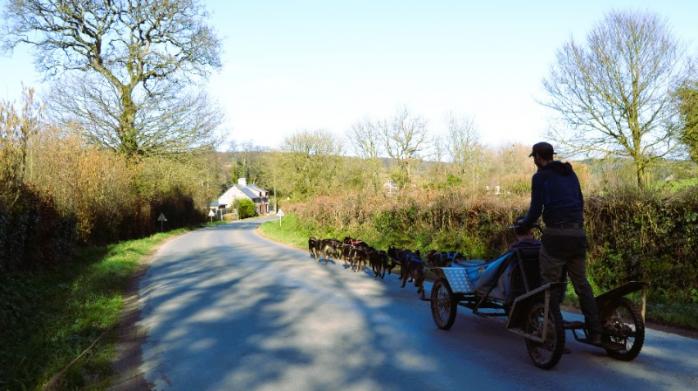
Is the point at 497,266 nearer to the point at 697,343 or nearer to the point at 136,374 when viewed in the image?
the point at 697,343

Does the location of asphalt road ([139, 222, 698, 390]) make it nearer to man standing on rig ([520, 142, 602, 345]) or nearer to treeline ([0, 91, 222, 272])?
man standing on rig ([520, 142, 602, 345])

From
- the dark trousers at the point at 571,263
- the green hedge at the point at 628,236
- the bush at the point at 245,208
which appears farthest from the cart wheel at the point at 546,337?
the bush at the point at 245,208

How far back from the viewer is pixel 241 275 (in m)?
12.5

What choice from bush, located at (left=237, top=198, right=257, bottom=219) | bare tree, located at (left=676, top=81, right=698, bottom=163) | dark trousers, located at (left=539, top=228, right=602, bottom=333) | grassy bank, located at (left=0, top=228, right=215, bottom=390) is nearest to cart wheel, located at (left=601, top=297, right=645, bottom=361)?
dark trousers, located at (left=539, top=228, right=602, bottom=333)

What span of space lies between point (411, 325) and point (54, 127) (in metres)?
17.5

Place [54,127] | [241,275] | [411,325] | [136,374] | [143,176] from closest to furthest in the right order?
[136,374], [411,325], [241,275], [54,127], [143,176]

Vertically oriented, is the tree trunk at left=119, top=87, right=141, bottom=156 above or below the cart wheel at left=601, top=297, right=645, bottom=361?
above

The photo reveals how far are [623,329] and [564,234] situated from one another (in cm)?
113

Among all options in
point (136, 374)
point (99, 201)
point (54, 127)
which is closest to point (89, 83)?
point (99, 201)

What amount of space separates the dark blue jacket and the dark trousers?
5.2 inches

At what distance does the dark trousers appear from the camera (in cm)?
489

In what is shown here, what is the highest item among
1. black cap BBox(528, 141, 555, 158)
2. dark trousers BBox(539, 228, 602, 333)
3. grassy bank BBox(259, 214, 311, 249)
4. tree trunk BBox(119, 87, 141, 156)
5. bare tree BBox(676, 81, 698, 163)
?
tree trunk BBox(119, 87, 141, 156)

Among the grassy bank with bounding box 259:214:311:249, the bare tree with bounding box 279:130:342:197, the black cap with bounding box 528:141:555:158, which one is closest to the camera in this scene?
the black cap with bounding box 528:141:555:158

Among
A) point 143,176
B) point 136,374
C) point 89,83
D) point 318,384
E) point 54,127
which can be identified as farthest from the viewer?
point 143,176
